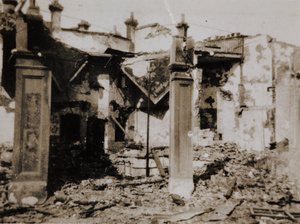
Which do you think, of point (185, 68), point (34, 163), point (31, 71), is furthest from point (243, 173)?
point (31, 71)

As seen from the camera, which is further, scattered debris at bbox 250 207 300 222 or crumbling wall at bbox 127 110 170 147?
crumbling wall at bbox 127 110 170 147

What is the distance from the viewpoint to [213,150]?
39.4 feet

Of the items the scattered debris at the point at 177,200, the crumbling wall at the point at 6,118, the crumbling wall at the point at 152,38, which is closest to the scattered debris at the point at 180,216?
the scattered debris at the point at 177,200

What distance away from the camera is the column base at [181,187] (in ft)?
22.8

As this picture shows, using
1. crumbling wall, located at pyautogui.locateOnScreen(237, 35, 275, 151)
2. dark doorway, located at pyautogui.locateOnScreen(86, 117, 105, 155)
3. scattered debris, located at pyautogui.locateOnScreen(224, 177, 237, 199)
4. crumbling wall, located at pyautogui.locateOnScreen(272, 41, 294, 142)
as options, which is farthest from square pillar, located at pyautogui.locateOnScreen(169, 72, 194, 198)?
dark doorway, located at pyautogui.locateOnScreen(86, 117, 105, 155)

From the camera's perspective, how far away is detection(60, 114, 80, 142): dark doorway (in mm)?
12734

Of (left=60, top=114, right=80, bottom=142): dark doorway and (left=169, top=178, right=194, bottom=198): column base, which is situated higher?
(left=60, top=114, right=80, bottom=142): dark doorway

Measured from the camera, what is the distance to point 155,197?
6.89 m

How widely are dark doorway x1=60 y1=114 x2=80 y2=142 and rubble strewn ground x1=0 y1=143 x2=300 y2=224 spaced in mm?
2717

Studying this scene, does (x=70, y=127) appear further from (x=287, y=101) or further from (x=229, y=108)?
(x=287, y=101)

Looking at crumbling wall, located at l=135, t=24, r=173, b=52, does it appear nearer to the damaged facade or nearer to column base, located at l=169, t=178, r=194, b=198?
the damaged facade

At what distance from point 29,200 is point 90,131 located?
7460mm

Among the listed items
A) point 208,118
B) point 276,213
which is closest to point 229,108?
point 208,118

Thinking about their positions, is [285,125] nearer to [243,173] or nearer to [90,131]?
[243,173]
